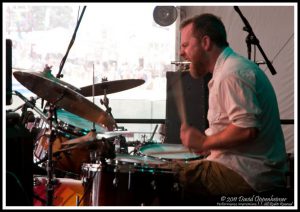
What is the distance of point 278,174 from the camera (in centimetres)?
230

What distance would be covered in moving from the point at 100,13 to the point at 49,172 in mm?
3771

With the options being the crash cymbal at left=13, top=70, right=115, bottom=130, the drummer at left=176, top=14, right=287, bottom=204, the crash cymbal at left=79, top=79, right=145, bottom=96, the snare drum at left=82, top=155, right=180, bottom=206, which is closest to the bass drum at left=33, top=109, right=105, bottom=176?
the crash cymbal at left=13, top=70, right=115, bottom=130

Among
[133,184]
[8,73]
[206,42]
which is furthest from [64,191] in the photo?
[206,42]

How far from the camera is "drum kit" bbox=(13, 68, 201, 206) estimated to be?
A: 8.27ft

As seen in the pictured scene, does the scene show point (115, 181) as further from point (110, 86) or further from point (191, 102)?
point (191, 102)

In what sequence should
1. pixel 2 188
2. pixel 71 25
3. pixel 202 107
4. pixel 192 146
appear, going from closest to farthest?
pixel 2 188 → pixel 192 146 → pixel 202 107 → pixel 71 25

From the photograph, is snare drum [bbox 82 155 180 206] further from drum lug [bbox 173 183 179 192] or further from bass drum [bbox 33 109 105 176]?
bass drum [bbox 33 109 105 176]

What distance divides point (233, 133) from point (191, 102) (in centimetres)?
211

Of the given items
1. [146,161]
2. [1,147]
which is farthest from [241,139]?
[1,147]

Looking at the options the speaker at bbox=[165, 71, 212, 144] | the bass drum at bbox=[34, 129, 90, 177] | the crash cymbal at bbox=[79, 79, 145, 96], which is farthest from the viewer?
the speaker at bbox=[165, 71, 212, 144]

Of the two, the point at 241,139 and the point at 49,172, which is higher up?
the point at 241,139

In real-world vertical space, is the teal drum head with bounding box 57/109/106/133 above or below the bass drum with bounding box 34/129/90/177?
above

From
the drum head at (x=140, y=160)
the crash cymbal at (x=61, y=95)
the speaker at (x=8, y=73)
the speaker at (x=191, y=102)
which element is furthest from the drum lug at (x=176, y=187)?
the speaker at (x=191, y=102)

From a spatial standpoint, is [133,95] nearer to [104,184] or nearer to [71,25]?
[71,25]
